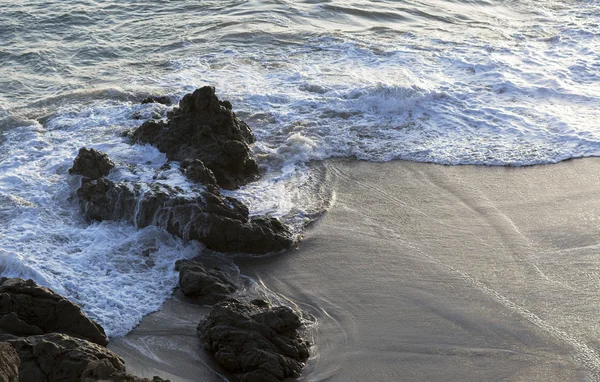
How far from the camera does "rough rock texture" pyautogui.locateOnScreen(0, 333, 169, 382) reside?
4.98 m

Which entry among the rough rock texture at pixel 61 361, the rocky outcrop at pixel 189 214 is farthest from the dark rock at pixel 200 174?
the rough rock texture at pixel 61 361

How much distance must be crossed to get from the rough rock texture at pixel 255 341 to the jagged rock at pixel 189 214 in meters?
1.48

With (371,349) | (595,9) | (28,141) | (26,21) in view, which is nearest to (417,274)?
(371,349)

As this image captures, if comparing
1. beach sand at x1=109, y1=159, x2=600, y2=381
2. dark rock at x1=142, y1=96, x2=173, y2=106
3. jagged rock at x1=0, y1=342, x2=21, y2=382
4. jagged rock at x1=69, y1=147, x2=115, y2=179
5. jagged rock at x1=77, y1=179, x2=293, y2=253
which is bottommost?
beach sand at x1=109, y1=159, x2=600, y2=381

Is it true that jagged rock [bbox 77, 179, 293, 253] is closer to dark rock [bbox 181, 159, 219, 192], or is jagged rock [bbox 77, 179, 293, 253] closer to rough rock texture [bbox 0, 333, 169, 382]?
dark rock [bbox 181, 159, 219, 192]

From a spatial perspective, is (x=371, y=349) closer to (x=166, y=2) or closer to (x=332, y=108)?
(x=332, y=108)

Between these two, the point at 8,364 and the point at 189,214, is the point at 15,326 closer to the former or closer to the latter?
the point at 8,364

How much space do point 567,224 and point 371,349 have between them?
3.40 m

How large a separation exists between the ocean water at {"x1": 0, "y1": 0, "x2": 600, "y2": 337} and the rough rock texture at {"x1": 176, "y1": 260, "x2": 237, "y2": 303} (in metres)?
0.20

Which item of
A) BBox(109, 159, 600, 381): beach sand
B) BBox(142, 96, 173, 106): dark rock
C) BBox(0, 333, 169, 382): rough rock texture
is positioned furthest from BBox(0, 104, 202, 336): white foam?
BBox(142, 96, 173, 106): dark rock

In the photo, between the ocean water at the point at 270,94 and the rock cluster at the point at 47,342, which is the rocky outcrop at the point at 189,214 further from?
the rock cluster at the point at 47,342

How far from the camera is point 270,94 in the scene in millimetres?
12461

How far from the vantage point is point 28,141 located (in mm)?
10633

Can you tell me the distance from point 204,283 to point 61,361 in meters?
2.23
